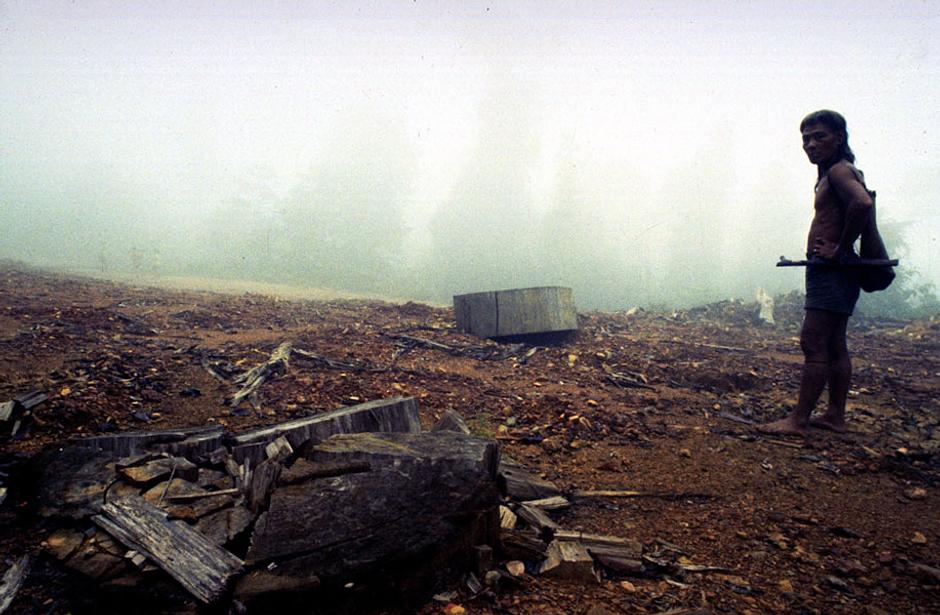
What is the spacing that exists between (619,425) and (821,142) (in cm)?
302

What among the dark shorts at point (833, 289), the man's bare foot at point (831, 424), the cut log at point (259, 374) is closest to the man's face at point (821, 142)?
the dark shorts at point (833, 289)

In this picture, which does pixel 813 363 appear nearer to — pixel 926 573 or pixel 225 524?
pixel 926 573

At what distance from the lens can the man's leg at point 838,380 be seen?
3.88m

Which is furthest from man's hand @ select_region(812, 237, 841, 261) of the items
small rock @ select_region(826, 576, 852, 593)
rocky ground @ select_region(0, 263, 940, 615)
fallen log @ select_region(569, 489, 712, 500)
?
small rock @ select_region(826, 576, 852, 593)

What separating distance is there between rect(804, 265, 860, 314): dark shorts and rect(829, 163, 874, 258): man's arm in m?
0.18

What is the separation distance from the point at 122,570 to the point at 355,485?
3.29 feet

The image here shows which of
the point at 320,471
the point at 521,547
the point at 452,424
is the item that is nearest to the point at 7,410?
the point at 320,471

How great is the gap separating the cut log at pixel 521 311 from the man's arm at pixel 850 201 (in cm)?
422

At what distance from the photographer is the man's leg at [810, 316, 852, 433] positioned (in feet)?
12.7

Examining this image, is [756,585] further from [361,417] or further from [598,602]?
[361,417]

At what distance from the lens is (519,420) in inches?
167

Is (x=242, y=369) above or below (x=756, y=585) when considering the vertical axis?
above

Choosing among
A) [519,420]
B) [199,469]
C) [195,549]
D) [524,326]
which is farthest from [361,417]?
[524,326]

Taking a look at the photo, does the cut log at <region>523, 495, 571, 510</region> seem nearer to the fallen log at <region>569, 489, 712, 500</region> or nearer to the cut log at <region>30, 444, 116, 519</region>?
the fallen log at <region>569, 489, 712, 500</region>
